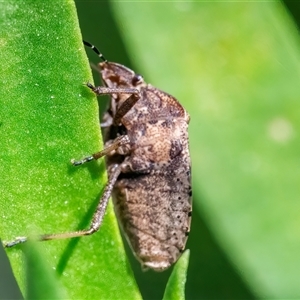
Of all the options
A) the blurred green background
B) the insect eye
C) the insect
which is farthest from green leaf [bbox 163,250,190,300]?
the insect eye

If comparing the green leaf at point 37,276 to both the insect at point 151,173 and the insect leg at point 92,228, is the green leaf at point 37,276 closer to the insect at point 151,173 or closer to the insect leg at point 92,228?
the insect leg at point 92,228

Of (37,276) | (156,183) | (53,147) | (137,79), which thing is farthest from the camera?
(137,79)

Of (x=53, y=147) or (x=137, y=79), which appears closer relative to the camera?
(x=53, y=147)

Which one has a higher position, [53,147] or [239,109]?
[53,147]

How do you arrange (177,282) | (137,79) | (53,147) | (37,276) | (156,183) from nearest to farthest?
(37,276)
(177,282)
(53,147)
(156,183)
(137,79)

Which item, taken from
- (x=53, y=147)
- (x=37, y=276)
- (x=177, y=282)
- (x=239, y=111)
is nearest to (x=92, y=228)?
(x=53, y=147)

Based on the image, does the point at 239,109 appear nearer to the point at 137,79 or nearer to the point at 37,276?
the point at 137,79

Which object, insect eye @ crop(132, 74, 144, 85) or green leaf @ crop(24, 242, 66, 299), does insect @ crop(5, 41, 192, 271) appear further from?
green leaf @ crop(24, 242, 66, 299)

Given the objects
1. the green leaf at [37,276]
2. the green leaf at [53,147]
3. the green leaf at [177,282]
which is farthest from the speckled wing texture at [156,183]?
the green leaf at [37,276]
